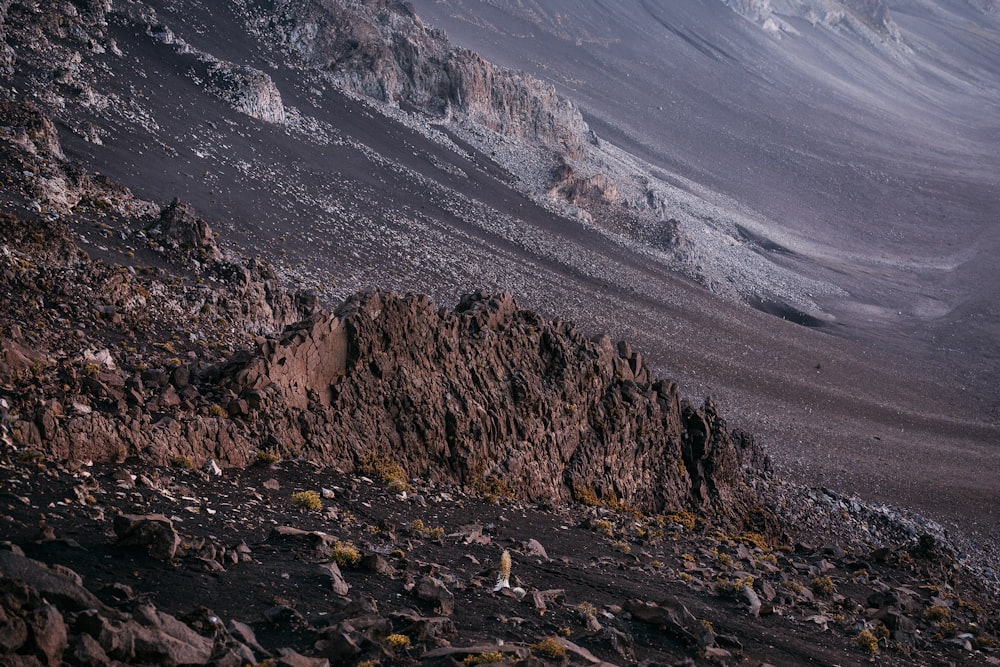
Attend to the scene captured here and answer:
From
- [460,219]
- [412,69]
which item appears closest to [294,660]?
[460,219]

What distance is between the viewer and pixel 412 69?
6438 centimetres

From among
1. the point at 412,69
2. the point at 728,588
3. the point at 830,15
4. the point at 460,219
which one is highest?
the point at 830,15

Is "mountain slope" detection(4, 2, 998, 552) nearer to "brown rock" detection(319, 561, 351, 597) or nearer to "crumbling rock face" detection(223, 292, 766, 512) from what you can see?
"crumbling rock face" detection(223, 292, 766, 512)

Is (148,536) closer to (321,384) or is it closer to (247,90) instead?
(321,384)

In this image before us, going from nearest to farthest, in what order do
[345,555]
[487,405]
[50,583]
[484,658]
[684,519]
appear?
[50,583], [484,658], [345,555], [487,405], [684,519]

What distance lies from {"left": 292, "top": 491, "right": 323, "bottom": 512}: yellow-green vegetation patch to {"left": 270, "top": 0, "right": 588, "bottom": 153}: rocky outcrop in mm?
52065

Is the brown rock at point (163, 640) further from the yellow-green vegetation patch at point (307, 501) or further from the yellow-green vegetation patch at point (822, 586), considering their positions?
the yellow-green vegetation patch at point (822, 586)

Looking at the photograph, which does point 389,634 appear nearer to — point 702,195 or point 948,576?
point 948,576

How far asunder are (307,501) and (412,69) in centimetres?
5643

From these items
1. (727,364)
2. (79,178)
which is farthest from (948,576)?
(79,178)

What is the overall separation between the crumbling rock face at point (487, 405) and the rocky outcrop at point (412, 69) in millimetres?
44717

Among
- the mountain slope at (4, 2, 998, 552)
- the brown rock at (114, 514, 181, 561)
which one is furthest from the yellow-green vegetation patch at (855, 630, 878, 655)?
the mountain slope at (4, 2, 998, 552)

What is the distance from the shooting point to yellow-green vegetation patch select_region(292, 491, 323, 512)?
12.4m

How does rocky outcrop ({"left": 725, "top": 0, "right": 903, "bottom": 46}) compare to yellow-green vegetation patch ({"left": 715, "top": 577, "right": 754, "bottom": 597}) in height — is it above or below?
above
